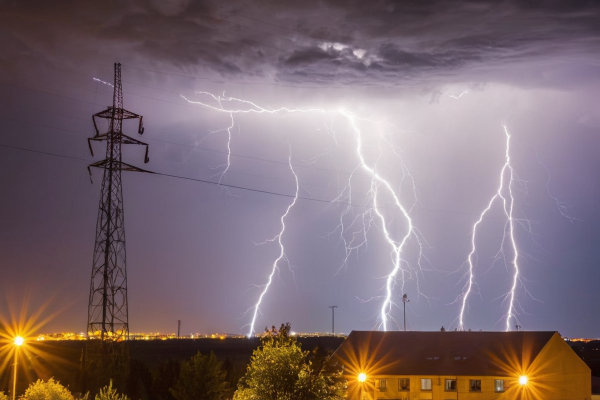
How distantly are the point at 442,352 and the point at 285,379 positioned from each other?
2099cm

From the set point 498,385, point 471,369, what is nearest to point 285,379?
point 471,369

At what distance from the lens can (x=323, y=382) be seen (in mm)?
24688

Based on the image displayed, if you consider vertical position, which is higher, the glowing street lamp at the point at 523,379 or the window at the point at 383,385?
the glowing street lamp at the point at 523,379

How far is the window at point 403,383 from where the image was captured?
4178 centimetres

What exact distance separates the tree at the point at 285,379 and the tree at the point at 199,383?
1928 cm

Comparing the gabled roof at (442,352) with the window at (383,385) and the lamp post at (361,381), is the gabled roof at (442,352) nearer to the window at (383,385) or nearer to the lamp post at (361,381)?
the window at (383,385)

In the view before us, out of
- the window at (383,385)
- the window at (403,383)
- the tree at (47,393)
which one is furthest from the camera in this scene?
the window at (403,383)

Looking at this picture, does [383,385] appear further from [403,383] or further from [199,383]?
[199,383]

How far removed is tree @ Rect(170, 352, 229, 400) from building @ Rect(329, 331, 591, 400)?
7.51 meters

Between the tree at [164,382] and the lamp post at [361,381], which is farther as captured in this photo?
the tree at [164,382]

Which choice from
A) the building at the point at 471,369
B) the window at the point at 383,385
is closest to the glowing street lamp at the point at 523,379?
the building at the point at 471,369

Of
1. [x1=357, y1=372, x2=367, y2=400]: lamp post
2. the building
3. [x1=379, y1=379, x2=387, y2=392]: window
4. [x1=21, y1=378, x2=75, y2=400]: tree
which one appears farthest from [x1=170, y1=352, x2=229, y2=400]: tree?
[x1=21, y1=378, x2=75, y2=400]: tree

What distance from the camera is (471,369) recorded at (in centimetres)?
4169

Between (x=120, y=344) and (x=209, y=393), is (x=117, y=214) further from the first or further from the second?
(x=209, y=393)
